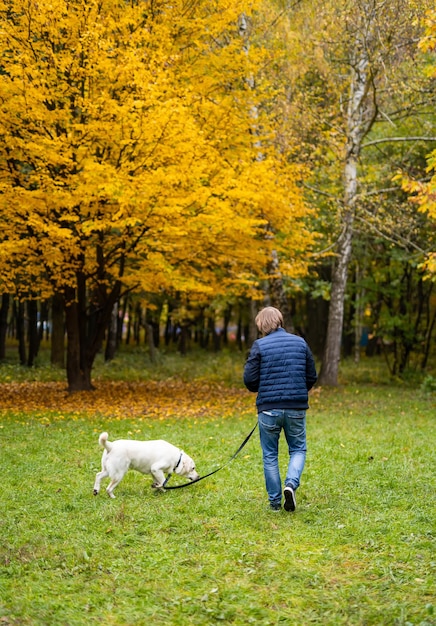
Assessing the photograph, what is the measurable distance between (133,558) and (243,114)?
13927 millimetres

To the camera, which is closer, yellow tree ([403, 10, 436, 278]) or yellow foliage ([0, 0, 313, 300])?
yellow tree ([403, 10, 436, 278])

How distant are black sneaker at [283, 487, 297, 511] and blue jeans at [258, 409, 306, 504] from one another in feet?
0.34

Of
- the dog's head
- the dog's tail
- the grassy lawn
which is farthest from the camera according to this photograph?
the dog's head

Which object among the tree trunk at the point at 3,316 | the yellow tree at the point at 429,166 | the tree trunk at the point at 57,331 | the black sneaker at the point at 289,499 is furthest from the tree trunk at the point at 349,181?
the black sneaker at the point at 289,499

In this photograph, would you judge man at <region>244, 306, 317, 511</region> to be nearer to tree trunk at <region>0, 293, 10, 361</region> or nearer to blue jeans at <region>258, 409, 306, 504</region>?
blue jeans at <region>258, 409, 306, 504</region>

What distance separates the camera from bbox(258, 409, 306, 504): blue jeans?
6.81 m

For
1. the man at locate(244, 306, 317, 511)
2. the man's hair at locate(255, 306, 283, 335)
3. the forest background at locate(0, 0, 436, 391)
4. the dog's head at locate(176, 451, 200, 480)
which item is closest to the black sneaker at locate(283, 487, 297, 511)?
the man at locate(244, 306, 317, 511)

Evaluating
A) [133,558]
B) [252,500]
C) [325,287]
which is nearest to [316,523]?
[252,500]

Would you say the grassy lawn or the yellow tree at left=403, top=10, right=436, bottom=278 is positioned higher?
the yellow tree at left=403, top=10, right=436, bottom=278

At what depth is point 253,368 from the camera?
6.88 meters

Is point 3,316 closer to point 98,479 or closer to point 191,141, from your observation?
point 191,141

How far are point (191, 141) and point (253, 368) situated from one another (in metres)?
8.44

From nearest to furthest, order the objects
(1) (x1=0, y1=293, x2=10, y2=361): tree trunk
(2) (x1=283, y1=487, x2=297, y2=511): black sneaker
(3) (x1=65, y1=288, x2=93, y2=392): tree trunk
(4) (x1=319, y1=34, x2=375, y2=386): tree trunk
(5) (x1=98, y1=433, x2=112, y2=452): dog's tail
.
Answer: (2) (x1=283, y1=487, x2=297, y2=511): black sneaker
(5) (x1=98, y1=433, x2=112, y2=452): dog's tail
(3) (x1=65, y1=288, x2=93, y2=392): tree trunk
(4) (x1=319, y1=34, x2=375, y2=386): tree trunk
(1) (x1=0, y1=293, x2=10, y2=361): tree trunk

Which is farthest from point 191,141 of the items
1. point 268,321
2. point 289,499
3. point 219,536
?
point 219,536
